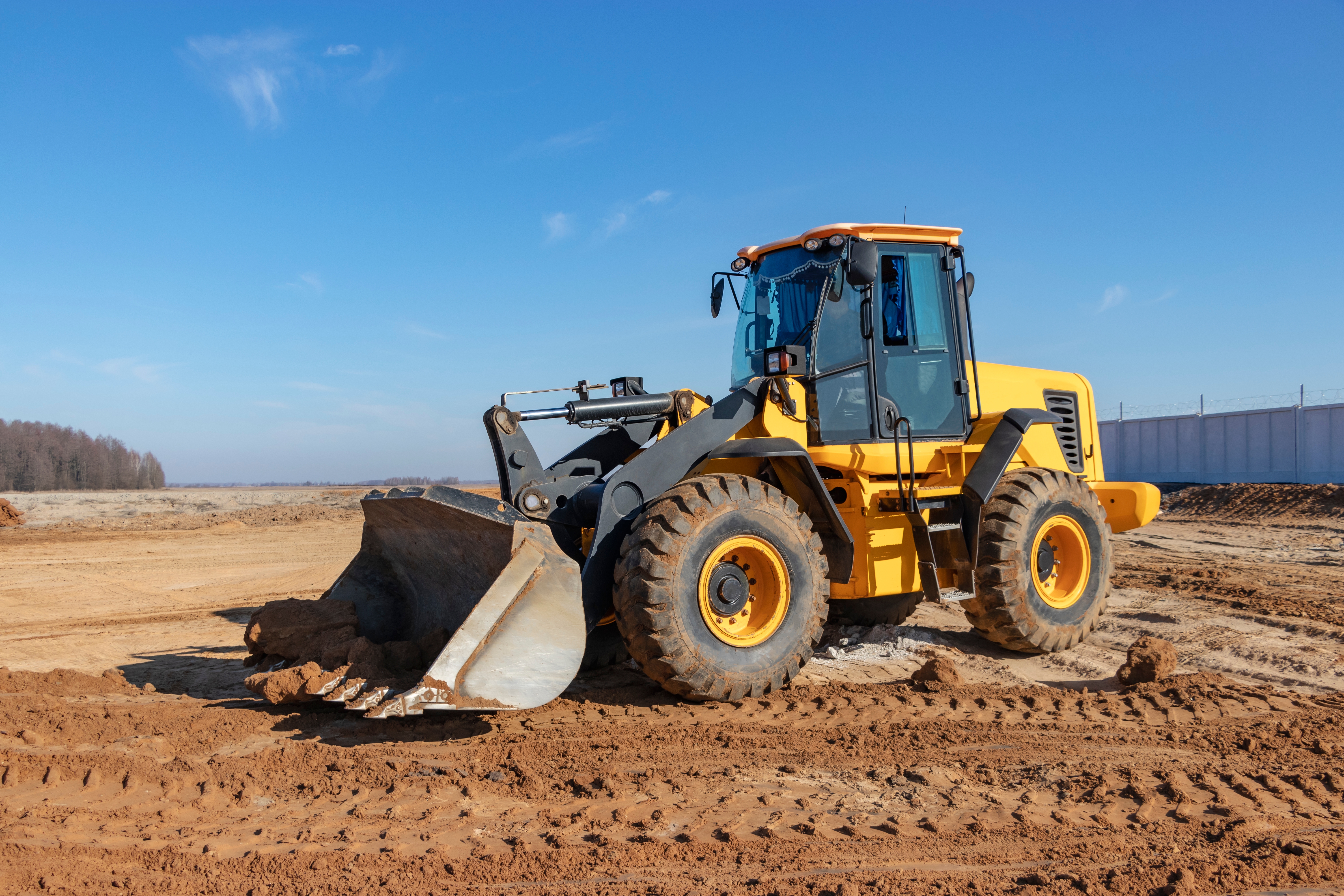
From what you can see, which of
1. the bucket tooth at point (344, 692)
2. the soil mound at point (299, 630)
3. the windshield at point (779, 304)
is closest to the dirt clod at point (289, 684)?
the bucket tooth at point (344, 692)

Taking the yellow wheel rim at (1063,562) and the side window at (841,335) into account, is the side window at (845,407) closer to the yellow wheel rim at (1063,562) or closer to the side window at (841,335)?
the side window at (841,335)

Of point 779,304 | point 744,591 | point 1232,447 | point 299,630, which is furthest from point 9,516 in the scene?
point 1232,447

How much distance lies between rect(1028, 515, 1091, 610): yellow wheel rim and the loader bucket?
152 inches

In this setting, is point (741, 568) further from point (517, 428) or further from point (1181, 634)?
point (1181, 634)

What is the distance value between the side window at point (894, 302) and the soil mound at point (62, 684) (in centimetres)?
565

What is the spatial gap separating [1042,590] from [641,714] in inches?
135

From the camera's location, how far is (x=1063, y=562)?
6.82 metres

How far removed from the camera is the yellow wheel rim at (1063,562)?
6535 mm

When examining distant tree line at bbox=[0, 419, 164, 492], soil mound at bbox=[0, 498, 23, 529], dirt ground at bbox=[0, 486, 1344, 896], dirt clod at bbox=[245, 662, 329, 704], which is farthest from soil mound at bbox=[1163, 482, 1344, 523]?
distant tree line at bbox=[0, 419, 164, 492]

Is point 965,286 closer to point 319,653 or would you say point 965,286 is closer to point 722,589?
point 722,589

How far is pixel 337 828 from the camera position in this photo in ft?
11.2

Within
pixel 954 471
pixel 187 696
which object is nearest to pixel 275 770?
pixel 187 696

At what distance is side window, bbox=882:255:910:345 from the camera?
20.6ft

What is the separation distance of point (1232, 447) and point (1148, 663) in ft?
75.6
